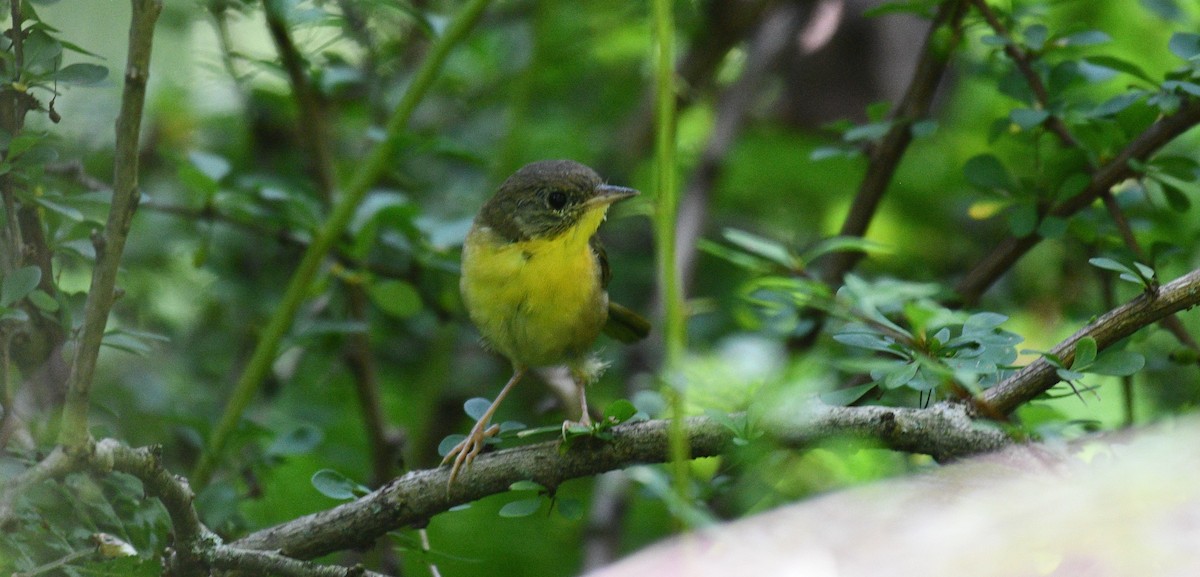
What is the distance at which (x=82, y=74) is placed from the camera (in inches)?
69.0

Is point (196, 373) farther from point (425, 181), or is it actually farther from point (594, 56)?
point (594, 56)

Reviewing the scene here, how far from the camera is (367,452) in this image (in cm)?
374

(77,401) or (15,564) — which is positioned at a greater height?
(77,401)

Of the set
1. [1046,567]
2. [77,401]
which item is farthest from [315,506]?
[1046,567]

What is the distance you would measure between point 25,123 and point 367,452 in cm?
207

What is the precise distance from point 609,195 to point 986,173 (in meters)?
0.96

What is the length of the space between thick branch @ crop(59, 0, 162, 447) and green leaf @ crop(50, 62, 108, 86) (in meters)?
0.29

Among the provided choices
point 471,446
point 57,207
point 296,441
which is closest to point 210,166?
point 296,441

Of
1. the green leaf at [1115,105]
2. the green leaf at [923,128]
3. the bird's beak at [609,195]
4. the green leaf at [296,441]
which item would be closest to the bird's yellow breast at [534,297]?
the bird's beak at [609,195]

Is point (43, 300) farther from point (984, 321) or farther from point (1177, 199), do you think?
point (1177, 199)

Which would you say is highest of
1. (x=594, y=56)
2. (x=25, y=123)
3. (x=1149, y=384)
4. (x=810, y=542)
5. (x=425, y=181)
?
(x=594, y=56)

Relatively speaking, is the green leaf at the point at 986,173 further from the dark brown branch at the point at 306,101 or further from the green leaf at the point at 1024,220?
the dark brown branch at the point at 306,101

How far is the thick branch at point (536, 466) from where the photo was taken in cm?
172

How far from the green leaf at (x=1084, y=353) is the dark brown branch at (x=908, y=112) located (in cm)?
94
